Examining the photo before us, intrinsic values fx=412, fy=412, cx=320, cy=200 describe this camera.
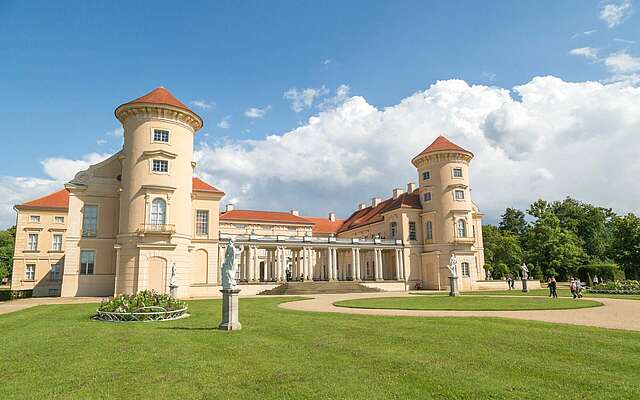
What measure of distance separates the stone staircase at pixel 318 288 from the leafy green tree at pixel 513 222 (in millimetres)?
49610

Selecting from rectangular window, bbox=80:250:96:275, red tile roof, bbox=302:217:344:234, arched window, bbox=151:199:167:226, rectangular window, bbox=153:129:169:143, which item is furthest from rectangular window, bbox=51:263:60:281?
red tile roof, bbox=302:217:344:234

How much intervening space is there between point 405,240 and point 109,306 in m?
35.9

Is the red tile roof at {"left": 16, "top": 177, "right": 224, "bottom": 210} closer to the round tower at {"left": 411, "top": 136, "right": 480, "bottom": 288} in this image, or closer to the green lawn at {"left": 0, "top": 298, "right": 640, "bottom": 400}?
the green lawn at {"left": 0, "top": 298, "right": 640, "bottom": 400}

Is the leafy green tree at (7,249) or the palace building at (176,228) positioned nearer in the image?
the palace building at (176,228)

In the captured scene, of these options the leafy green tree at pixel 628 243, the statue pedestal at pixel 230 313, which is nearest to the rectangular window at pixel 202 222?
the statue pedestal at pixel 230 313

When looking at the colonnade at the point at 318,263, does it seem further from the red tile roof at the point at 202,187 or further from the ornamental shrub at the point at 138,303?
the ornamental shrub at the point at 138,303

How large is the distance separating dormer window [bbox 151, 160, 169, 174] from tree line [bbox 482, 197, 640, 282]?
1540 inches

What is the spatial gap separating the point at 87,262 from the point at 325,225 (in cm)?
3693

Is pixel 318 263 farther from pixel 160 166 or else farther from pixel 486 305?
pixel 486 305

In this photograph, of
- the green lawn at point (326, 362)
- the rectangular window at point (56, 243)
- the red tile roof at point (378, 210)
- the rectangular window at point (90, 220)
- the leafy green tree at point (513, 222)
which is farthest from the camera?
the leafy green tree at point (513, 222)

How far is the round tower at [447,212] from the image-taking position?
44781mm

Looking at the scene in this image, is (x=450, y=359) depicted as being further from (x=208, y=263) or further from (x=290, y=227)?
(x=290, y=227)

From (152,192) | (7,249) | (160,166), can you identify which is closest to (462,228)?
(160,166)

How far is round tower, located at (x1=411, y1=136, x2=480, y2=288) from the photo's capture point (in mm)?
44781
